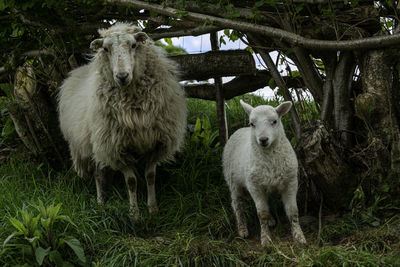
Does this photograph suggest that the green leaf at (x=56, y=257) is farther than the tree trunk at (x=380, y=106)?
No

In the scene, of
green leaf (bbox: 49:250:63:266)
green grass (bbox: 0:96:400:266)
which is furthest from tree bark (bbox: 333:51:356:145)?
green leaf (bbox: 49:250:63:266)

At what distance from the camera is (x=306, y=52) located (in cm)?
503

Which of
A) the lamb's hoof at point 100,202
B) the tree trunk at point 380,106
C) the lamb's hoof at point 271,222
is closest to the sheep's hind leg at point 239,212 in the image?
the lamb's hoof at point 271,222

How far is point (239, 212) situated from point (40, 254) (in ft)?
5.86

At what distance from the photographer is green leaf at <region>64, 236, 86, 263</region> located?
3973mm

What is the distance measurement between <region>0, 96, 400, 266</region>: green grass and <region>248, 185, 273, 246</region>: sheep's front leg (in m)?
0.12

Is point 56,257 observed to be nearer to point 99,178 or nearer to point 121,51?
point 99,178

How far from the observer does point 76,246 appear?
4039mm

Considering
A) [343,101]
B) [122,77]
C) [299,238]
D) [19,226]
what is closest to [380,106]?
[343,101]

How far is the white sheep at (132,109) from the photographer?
4.97m

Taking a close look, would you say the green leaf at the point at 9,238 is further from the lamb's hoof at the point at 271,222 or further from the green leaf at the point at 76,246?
the lamb's hoof at the point at 271,222

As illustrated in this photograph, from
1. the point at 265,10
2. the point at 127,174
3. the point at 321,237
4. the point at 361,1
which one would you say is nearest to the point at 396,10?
the point at 361,1

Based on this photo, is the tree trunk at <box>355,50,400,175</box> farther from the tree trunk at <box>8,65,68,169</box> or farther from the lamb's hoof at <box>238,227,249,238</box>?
the tree trunk at <box>8,65,68,169</box>

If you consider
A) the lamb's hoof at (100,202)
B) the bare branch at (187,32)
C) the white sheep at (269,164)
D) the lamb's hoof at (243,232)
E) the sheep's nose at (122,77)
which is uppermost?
the bare branch at (187,32)
